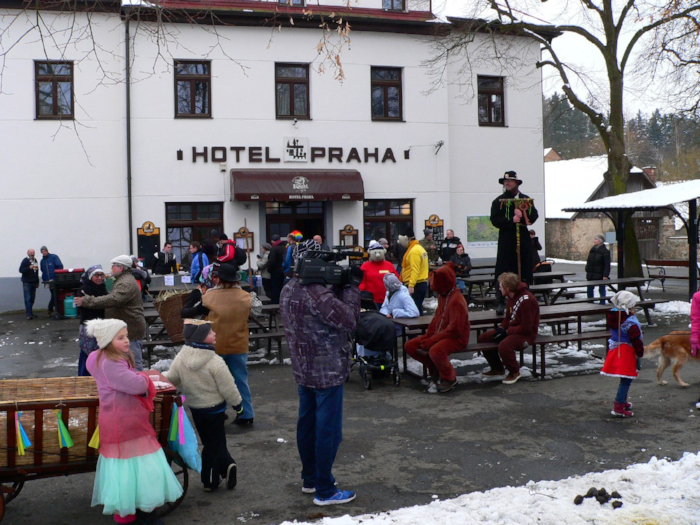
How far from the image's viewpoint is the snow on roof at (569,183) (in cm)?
4438

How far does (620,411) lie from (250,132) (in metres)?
14.2

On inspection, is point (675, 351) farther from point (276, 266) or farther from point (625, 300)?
point (276, 266)

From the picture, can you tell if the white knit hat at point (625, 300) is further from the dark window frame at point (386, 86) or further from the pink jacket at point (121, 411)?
the dark window frame at point (386, 86)

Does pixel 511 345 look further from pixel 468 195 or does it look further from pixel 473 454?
pixel 468 195

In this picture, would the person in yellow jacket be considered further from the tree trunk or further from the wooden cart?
the wooden cart

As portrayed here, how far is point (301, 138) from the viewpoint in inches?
776

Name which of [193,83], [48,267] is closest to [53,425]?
[48,267]

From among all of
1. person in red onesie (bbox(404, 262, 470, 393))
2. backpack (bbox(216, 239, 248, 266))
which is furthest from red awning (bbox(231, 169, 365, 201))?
person in red onesie (bbox(404, 262, 470, 393))

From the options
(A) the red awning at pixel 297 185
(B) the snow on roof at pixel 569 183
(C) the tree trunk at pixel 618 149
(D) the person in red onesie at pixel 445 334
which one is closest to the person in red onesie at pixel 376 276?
(D) the person in red onesie at pixel 445 334

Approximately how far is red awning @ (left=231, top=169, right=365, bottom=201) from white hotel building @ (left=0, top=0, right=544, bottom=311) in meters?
0.04

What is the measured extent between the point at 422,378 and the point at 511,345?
122 centimetres

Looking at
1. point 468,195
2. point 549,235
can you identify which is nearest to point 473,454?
point 468,195

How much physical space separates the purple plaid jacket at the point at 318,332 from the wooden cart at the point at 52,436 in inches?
36.0

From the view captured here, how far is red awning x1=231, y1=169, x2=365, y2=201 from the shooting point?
18750 millimetres
